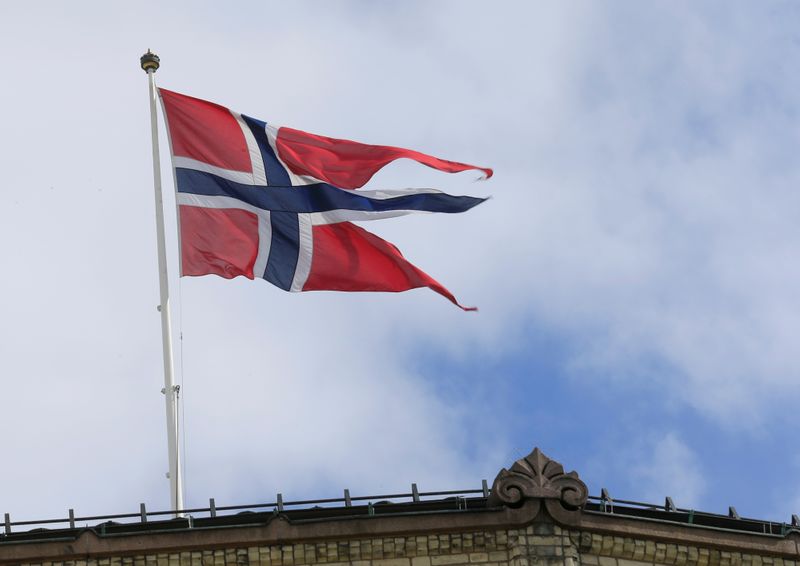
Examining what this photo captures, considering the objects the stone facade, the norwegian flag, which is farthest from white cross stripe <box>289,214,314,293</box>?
the stone facade

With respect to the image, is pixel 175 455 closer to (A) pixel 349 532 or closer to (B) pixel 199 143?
(A) pixel 349 532

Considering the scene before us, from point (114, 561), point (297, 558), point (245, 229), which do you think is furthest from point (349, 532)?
point (245, 229)

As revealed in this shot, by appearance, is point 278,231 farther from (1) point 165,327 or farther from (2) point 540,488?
(2) point 540,488

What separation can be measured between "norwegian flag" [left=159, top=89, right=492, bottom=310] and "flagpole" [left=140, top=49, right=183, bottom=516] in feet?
1.32

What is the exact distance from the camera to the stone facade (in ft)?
150

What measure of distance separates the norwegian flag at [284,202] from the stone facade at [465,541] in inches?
197

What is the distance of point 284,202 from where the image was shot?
5156 cm

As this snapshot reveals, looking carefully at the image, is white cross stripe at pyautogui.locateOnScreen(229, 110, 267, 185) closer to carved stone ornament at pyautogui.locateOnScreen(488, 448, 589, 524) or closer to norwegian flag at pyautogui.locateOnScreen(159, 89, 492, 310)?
norwegian flag at pyautogui.locateOnScreen(159, 89, 492, 310)

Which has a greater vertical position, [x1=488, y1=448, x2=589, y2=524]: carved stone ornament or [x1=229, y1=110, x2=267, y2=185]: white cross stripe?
[x1=229, y1=110, x2=267, y2=185]: white cross stripe

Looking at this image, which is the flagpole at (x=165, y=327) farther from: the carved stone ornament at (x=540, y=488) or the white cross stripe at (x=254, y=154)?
the carved stone ornament at (x=540, y=488)

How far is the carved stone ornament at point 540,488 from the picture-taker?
46500mm

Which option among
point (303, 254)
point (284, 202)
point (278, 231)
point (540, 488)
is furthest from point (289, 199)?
point (540, 488)

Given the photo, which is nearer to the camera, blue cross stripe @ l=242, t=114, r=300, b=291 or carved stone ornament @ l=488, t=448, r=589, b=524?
carved stone ornament @ l=488, t=448, r=589, b=524

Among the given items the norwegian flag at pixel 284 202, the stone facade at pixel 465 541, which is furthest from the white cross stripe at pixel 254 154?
the stone facade at pixel 465 541
